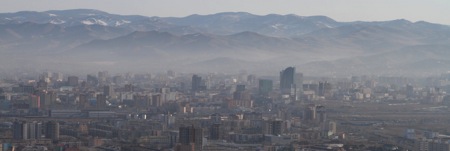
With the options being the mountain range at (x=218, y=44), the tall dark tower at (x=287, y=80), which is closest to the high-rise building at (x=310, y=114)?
the tall dark tower at (x=287, y=80)

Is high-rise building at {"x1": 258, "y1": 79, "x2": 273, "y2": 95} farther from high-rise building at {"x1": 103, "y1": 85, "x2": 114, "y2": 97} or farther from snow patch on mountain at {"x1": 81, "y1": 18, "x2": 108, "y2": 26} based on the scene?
snow patch on mountain at {"x1": 81, "y1": 18, "x2": 108, "y2": 26}

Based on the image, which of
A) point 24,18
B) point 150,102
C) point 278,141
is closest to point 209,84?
point 150,102

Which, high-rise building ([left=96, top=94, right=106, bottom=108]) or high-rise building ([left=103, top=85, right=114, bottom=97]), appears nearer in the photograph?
high-rise building ([left=96, top=94, right=106, bottom=108])

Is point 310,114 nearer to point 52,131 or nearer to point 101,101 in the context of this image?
point 101,101

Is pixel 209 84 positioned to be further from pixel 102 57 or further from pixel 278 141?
pixel 102 57

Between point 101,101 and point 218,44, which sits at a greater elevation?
point 218,44

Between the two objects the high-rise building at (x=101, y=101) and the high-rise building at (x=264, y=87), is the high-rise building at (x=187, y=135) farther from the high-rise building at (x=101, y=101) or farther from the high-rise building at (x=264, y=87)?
the high-rise building at (x=264, y=87)

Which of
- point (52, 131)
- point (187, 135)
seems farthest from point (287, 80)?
point (187, 135)

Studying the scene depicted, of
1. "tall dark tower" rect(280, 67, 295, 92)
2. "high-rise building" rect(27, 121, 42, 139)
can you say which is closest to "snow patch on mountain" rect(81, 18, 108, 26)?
"tall dark tower" rect(280, 67, 295, 92)
